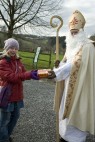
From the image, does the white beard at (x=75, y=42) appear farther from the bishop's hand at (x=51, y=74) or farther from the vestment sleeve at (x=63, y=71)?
the bishop's hand at (x=51, y=74)

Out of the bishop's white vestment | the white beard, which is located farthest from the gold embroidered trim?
the white beard

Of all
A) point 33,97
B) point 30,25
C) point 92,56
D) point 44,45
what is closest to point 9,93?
point 92,56

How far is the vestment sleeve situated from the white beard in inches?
9.1

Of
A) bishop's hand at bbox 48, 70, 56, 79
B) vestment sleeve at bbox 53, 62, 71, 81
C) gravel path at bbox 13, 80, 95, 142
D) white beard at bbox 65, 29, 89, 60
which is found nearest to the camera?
bishop's hand at bbox 48, 70, 56, 79

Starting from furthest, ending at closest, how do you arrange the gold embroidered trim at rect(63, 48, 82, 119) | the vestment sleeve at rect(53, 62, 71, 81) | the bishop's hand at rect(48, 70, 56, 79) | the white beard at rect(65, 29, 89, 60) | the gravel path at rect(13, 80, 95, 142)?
the gravel path at rect(13, 80, 95, 142), the white beard at rect(65, 29, 89, 60), the gold embroidered trim at rect(63, 48, 82, 119), the vestment sleeve at rect(53, 62, 71, 81), the bishop's hand at rect(48, 70, 56, 79)

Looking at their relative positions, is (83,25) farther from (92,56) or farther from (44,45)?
(44,45)

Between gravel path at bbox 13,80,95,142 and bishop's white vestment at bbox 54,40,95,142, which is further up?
bishop's white vestment at bbox 54,40,95,142

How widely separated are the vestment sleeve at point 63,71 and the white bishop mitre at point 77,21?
1.94 ft

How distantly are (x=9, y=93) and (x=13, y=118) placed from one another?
1.54 feet

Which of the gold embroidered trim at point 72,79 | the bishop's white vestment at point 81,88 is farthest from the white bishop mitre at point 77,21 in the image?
the gold embroidered trim at point 72,79

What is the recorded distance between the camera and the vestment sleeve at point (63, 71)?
475cm

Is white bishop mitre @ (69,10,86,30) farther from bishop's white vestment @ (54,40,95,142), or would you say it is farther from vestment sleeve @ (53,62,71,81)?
vestment sleeve @ (53,62,71,81)

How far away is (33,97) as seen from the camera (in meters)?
9.89

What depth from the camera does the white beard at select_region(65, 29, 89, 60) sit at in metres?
5.03
